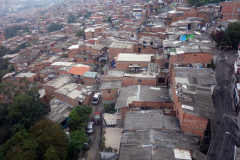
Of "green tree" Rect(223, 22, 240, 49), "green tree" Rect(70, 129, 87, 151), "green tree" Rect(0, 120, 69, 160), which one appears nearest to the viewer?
"green tree" Rect(0, 120, 69, 160)

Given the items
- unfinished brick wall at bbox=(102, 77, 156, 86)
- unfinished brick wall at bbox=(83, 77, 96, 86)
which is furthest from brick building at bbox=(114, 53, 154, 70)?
unfinished brick wall at bbox=(83, 77, 96, 86)

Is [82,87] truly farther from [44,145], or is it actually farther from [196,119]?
[196,119]

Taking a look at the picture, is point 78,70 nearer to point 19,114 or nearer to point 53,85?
point 53,85

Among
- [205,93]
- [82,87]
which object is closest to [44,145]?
[82,87]

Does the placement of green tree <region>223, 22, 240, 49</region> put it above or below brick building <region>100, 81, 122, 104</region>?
above

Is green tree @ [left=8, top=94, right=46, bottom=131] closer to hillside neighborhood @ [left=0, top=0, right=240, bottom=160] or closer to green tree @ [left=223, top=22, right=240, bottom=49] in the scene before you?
hillside neighborhood @ [left=0, top=0, right=240, bottom=160]

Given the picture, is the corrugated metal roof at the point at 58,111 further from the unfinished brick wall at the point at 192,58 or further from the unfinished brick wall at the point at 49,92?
the unfinished brick wall at the point at 192,58
